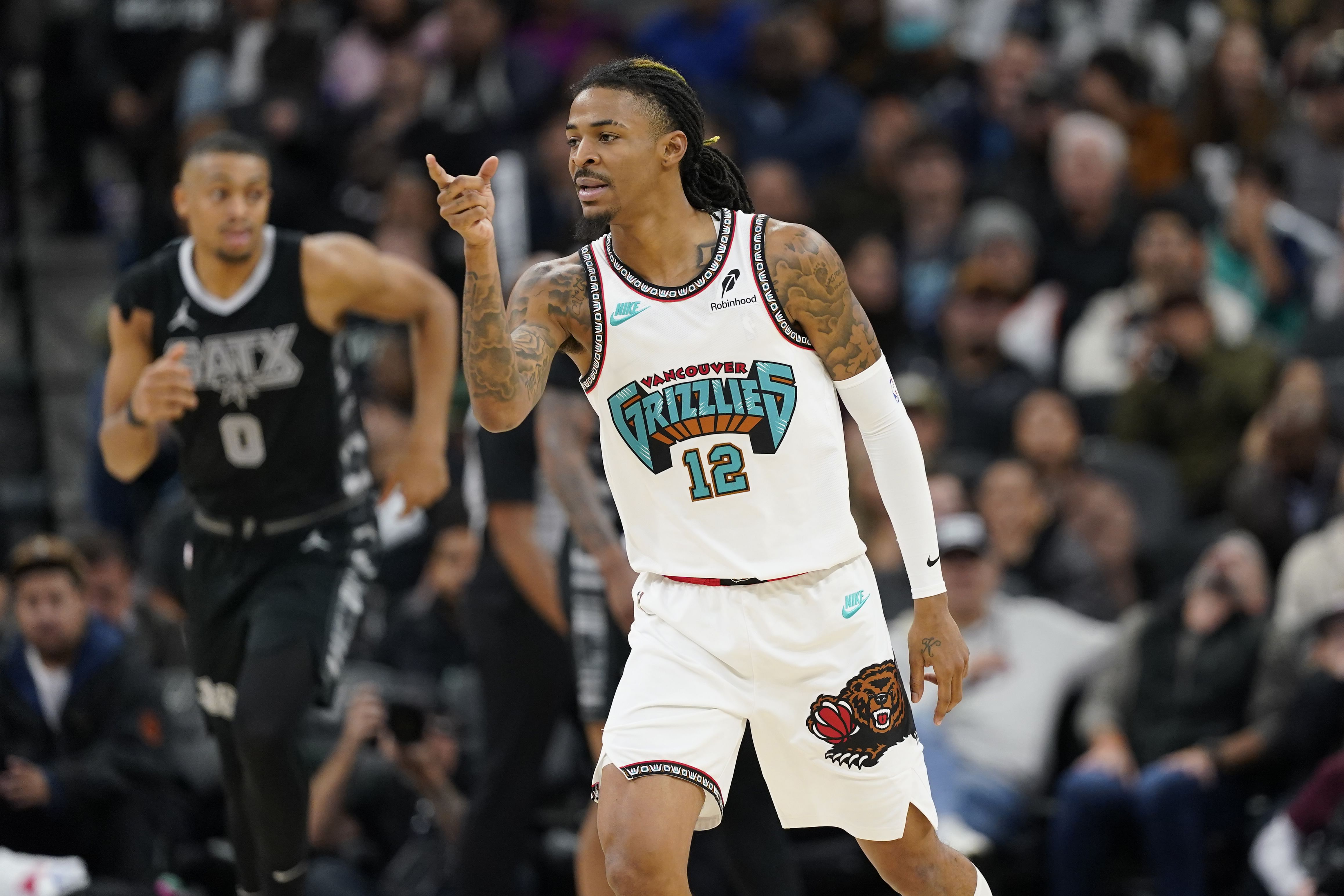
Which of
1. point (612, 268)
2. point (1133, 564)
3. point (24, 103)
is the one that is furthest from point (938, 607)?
point (24, 103)

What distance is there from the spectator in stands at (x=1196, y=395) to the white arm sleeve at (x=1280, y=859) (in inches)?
97.0

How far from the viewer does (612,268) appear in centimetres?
457

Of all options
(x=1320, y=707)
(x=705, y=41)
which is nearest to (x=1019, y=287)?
(x=705, y=41)

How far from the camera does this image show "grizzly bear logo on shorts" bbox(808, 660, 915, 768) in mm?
4445

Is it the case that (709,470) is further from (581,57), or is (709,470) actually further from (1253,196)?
(581,57)

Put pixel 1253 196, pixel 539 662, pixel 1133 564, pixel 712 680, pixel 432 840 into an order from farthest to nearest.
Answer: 1. pixel 1253 196
2. pixel 1133 564
3. pixel 432 840
4. pixel 539 662
5. pixel 712 680

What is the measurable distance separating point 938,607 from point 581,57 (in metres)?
8.64

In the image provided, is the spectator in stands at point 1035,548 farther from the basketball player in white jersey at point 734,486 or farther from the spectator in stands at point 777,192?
the basketball player in white jersey at point 734,486

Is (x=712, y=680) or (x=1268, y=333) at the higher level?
(x=1268, y=333)

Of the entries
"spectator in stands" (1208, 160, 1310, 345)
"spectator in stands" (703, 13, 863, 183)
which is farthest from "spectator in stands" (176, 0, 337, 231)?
"spectator in stands" (1208, 160, 1310, 345)

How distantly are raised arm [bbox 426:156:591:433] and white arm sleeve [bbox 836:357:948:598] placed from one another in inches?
28.5

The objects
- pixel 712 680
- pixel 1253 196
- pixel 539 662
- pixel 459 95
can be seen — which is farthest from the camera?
pixel 459 95

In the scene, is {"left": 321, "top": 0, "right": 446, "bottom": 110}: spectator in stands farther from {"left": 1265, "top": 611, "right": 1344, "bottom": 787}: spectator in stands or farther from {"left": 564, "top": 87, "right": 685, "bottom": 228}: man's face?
{"left": 564, "top": 87, "right": 685, "bottom": 228}: man's face

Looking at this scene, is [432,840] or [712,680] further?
[432,840]
